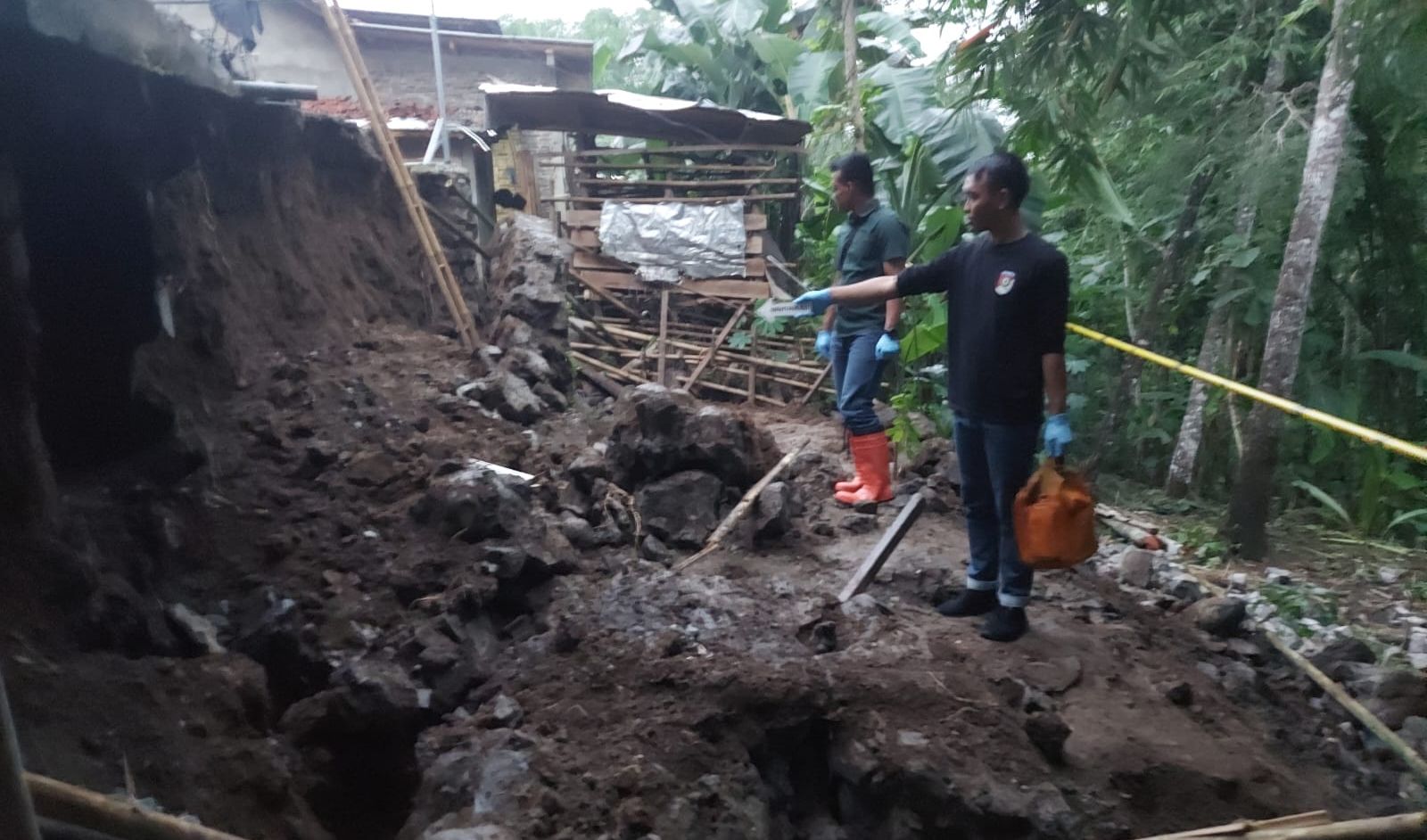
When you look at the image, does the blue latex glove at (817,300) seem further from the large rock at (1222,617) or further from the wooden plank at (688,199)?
the wooden plank at (688,199)

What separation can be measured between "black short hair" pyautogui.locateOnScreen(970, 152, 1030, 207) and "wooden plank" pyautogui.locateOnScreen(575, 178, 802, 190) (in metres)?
7.35

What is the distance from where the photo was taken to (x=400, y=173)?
6785 millimetres

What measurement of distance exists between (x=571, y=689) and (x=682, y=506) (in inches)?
70.8

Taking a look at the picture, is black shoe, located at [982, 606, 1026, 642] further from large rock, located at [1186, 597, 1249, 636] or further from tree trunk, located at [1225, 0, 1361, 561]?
tree trunk, located at [1225, 0, 1361, 561]

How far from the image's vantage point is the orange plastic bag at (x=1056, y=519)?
10.4 feet

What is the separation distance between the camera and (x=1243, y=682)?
362 centimetres

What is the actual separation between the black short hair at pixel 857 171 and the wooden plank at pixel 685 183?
5669mm

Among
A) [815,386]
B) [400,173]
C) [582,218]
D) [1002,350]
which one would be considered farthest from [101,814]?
[582,218]

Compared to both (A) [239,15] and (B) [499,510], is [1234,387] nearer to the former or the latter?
(B) [499,510]

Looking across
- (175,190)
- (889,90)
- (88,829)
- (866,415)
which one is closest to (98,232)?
(175,190)

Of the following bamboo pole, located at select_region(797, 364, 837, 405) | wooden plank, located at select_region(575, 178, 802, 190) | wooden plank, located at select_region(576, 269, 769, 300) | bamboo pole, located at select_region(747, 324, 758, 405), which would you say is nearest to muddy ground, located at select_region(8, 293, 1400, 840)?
bamboo pole, located at select_region(797, 364, 837, 405)

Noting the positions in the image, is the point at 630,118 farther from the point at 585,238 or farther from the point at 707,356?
the point at 707,356

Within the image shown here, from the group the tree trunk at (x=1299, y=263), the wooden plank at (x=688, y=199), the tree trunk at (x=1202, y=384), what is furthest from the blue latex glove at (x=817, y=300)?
the wooden plank at (x=688, y=199)

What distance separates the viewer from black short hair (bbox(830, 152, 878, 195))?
4.83 m
